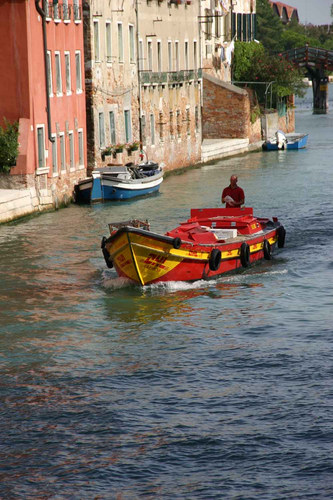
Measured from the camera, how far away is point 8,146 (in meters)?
32.1

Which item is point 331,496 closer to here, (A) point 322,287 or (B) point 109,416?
(B) point 109,416

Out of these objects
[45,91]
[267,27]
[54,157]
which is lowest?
[54,157]

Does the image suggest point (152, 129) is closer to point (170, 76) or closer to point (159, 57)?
Answer: point (159, 57)

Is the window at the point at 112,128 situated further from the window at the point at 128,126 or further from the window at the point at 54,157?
the window at the point at 54,157

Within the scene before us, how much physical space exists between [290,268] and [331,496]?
509 inches

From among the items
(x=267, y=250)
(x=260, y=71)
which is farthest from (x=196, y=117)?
(x=267, y=250)

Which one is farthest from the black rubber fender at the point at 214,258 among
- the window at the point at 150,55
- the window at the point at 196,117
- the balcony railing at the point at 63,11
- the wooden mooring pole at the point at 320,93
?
the wooden mooring pole at the point at 320,93

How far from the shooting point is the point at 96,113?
39.8m

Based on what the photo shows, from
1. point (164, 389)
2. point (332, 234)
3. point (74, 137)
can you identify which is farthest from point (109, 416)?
point (74, 137)

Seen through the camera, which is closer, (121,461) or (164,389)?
(121,461)

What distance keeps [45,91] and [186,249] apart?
47.6ft

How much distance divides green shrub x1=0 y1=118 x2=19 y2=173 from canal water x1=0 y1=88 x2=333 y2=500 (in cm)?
534

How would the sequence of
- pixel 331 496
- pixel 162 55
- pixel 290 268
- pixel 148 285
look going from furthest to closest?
pixel 162 55 → pixel 290 268 → pixel 148 285 → pixel 331 496

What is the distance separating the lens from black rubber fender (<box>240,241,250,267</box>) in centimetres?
2306
